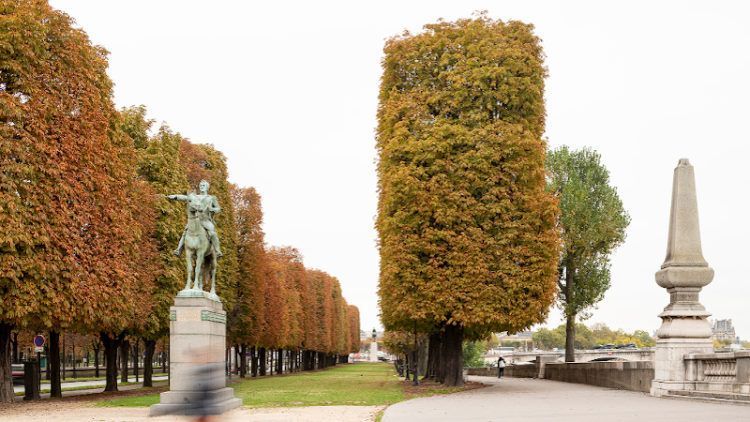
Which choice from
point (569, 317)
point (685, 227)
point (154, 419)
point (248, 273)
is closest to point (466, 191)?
point (685, 227)

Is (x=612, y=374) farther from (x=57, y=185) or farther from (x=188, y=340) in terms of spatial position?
(x=57, y=185)

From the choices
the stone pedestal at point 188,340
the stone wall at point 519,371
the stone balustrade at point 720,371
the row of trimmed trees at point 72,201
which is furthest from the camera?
the stone wall at point 519,371

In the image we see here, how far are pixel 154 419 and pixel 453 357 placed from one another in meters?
17.5

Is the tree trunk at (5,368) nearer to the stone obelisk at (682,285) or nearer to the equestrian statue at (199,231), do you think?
the equestrian statue at (199,231)

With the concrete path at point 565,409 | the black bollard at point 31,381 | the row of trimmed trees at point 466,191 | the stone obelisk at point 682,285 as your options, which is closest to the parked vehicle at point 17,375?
the black bollard at point 31,381

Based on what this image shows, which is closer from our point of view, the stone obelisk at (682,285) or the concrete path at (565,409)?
the concrete path at (565,409)

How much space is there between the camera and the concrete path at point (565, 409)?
1764cm

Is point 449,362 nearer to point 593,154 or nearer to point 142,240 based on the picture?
point 142,240

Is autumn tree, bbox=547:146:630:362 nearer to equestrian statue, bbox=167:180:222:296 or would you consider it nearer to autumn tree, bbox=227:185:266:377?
autumn tree, bbox=227:185:266:377

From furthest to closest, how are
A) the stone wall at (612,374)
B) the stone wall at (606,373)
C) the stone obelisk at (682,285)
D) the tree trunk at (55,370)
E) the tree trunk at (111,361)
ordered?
the tree trunk at (111,361), the tree trunk at (55,370), the stone wall at (606,373), the stone wall at (612,374), the stone obelisk at (682,285)

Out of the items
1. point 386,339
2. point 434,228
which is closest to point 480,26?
point 434,228

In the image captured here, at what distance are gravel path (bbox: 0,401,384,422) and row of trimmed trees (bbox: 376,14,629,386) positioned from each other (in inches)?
412

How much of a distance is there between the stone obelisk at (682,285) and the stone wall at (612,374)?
3.40m

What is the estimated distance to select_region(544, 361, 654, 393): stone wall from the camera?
2981cm
